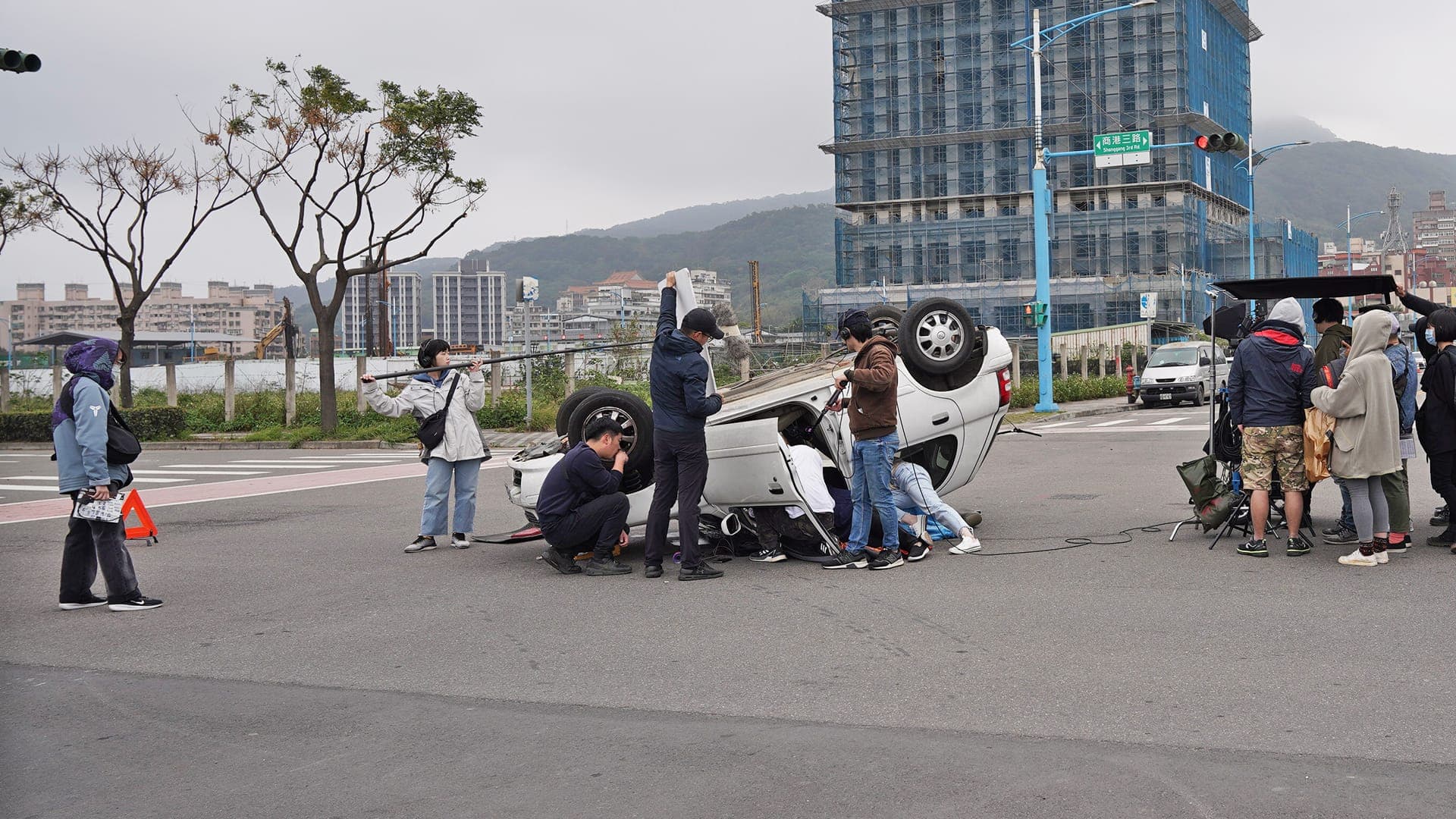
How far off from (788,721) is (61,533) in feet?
33.0

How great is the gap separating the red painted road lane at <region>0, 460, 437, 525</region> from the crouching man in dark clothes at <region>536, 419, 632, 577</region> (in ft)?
24.5

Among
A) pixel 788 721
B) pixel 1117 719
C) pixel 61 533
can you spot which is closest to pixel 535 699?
pixel 788 721

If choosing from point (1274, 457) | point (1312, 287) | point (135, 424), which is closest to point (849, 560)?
point (1274, 457)

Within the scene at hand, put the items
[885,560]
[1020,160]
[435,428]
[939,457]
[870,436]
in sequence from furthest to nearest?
[1020,160] → [435,428] → [939,457] → [885,560] → [870,436]

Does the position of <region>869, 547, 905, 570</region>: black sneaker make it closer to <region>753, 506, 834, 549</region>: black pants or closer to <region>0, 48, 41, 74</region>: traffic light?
<region>753, 506, 834, 549</region>: black pants

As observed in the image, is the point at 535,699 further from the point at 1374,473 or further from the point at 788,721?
the point at 1374,473

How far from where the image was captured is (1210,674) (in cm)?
588

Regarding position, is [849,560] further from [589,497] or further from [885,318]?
[885,318]

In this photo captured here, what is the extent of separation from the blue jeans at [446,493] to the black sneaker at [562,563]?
5.04ft

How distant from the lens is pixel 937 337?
9977 mm

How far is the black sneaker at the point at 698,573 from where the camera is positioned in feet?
28.8

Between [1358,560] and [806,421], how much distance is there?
402 centimetres

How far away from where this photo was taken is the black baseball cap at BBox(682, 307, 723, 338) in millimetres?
8805

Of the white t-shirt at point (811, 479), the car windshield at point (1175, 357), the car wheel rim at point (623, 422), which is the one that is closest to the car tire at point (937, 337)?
the white t-shirt at point (811, 479)
